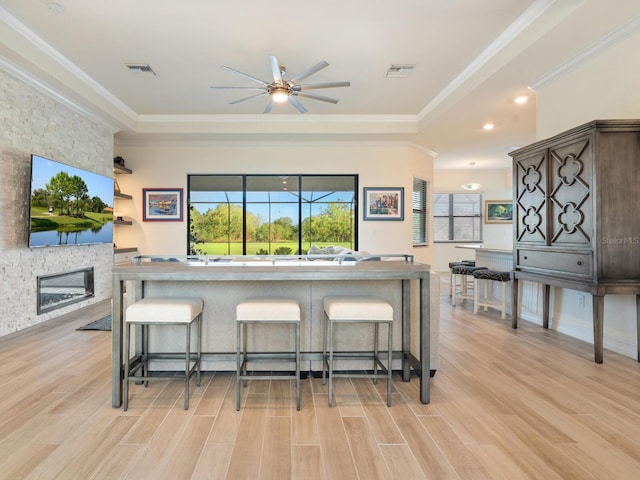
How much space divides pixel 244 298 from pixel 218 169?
14.8 feet

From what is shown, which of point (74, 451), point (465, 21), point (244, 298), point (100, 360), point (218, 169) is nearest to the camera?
point (74, 451)

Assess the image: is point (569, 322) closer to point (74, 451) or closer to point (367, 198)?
point (367, 198)

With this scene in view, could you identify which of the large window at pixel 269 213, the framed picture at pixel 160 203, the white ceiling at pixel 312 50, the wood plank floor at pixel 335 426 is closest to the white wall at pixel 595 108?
the white ceiling at pixel 312 50

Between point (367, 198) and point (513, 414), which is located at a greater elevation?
point (367, 198)

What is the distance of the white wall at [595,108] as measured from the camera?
3035 millimetres

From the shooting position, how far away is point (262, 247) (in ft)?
21.7

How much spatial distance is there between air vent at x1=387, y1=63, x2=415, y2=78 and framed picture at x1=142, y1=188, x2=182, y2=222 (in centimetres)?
432

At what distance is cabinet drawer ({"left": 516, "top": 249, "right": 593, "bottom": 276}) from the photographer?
302cm

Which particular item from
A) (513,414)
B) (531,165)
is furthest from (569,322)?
(513,414)

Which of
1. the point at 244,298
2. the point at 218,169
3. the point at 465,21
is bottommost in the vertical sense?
the point at 244,298

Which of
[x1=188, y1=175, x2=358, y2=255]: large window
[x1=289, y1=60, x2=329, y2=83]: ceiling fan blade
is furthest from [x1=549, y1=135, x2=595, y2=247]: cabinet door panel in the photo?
[x1=188, y1=175, x2=358, y2=255]: large window

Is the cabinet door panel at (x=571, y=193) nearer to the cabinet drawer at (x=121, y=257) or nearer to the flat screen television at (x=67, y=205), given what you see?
the flat screen television at (x=67, y=205)

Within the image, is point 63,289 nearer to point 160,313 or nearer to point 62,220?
point 62,220

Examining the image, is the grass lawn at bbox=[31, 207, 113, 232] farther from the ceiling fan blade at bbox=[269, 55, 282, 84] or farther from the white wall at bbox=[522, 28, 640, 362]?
the white wall at bbox=[522, 28, 640, 362]
